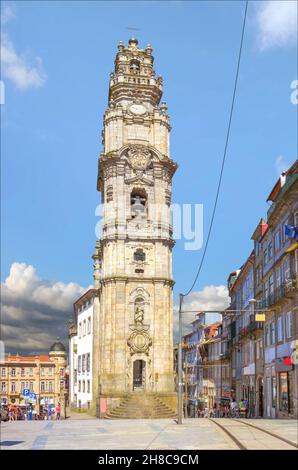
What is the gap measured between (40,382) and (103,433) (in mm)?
96855

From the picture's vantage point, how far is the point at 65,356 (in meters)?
124

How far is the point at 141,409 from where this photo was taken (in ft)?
164

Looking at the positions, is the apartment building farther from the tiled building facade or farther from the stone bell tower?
the tiled building facade

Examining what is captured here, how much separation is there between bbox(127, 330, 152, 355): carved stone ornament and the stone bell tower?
3.5 inches

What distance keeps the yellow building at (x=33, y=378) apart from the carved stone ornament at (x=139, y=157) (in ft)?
228

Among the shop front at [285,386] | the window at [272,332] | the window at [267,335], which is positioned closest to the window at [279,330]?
the shop front at [285,386]

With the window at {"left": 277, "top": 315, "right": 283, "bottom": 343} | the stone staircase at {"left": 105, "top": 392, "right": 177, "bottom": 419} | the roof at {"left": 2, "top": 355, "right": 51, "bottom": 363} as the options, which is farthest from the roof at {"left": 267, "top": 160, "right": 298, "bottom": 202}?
the roof at {"left": 2, "top": 355, "right": 51, "bottom": 363}

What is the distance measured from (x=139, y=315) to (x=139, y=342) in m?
2.39

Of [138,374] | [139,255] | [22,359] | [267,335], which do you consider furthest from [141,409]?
[22,359]

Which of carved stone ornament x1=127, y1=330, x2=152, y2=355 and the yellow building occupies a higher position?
carved stone ornament x1=127, y1=330, x2=152, y2=355

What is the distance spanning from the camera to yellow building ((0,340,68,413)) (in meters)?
116

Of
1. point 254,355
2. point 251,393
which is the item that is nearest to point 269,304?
point 254,355

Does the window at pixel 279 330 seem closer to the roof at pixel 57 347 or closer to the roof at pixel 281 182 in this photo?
the roof at pixel 281 182
